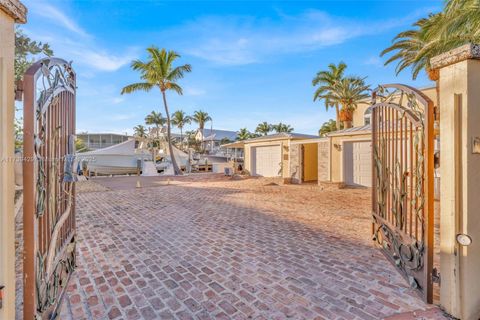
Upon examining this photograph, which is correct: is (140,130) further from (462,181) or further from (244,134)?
(462,181)

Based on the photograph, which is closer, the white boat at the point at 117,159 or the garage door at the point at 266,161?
the garage door at the point at 266,161

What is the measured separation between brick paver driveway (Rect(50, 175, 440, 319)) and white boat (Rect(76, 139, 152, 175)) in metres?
20.5

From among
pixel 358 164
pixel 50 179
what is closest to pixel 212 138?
pixel 358 164

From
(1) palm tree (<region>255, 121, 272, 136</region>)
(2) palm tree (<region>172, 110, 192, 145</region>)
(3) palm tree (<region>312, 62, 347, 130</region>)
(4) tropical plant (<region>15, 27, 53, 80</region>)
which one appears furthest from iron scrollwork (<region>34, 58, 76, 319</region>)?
(1) palm tree (<region>255, 121, 272, 136</region>)

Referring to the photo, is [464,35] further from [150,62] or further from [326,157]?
[150,62]

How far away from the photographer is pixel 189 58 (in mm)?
21266

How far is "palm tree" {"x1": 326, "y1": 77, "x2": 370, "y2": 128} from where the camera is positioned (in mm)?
20359

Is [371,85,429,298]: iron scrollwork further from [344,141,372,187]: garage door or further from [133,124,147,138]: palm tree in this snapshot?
[133,124,147,138]: palm tree

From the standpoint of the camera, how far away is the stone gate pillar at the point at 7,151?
147 centimetres

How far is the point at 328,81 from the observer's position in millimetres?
21734

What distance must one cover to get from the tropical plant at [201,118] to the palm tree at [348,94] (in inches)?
1358

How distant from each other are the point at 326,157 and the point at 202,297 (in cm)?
1132

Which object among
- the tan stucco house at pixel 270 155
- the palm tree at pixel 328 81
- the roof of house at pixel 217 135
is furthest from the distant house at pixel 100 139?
the palm tree at pixel 328 81

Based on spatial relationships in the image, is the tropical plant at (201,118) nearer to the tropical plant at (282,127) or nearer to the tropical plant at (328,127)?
the tropical plant at (282,127)
